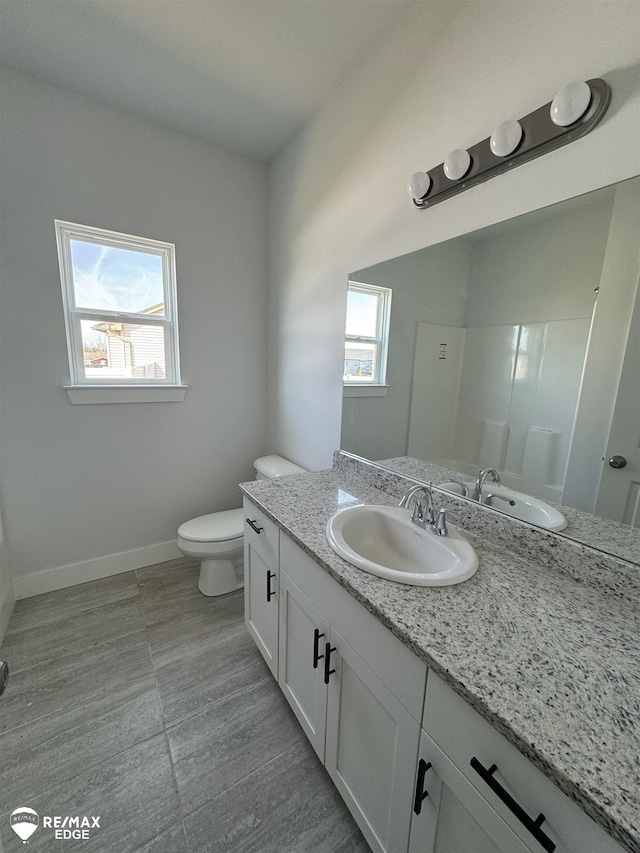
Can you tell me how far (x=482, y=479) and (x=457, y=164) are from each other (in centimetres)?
102

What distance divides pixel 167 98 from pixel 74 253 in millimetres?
935

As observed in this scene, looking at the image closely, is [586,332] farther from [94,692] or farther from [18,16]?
[18,16]

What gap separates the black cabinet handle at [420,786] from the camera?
2.19ft

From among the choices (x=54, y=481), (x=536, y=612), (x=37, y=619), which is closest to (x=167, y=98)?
(x=54, y=481)

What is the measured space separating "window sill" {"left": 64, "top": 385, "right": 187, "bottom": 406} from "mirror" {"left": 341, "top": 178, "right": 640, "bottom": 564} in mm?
1513

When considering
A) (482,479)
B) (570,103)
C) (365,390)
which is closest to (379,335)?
(365,390)

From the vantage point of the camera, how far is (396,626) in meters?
0.70

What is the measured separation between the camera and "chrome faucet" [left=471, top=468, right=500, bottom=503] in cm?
111

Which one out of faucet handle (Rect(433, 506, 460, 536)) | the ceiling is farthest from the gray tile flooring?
the ceiling

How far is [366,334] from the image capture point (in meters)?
1.59

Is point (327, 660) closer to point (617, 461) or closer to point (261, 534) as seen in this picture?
point (261, 534)

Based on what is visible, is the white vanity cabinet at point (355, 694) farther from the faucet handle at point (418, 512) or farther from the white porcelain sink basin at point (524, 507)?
the white porcelain sink basin at point (524, 507)

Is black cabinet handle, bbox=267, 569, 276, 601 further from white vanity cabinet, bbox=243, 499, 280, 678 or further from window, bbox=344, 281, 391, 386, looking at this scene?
window, bbox=344, 281, 391, 386

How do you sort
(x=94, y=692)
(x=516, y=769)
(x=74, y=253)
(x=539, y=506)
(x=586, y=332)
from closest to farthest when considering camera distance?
1. (x=516, y=769)
2. (x=586, y=332)
3. (x=539, y=506)
4. (x=94, y=692)
5. (x=74, y=253)
